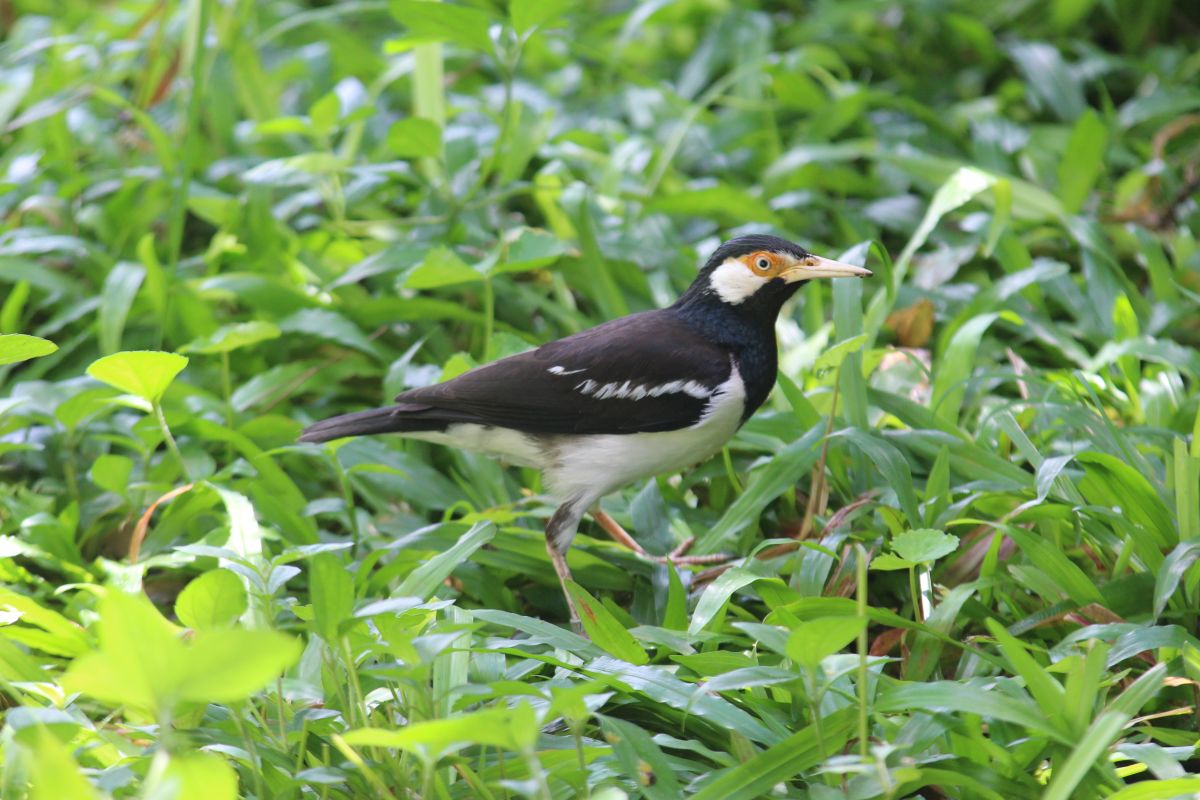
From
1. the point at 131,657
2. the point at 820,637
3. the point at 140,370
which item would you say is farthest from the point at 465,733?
the point at 140,370

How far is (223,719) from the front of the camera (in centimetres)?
281

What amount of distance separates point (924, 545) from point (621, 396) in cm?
110

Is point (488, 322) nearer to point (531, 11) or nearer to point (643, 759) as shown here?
point (531, 11)

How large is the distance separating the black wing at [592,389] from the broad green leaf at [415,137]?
130 cm

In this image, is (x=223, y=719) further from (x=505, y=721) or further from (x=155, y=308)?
(x=155, y=308)

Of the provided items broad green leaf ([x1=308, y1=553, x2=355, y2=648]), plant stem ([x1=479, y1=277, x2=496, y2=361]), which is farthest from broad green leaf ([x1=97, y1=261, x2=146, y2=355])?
broad green leaf ([x1=308, y1=553, x2=355, y2=648])

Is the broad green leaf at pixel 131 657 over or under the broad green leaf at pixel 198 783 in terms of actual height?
over

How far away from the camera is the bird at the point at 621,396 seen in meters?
3.52

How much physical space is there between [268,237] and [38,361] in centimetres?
96

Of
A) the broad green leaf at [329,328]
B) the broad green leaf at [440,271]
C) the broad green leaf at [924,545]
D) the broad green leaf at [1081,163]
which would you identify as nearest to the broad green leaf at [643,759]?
Answer: the broad green leaf at [924,545]

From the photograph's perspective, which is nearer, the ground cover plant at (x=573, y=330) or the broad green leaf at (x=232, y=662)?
the broad green leaf at (x=232, y=662)

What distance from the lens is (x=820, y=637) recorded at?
222 centimetres

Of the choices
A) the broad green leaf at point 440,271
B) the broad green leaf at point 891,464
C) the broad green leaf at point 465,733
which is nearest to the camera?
the broad green leaf at point 465,733

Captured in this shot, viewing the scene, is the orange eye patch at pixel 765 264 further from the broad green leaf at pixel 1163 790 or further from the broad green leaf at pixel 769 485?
the broad green leaf at pixel 1163 790
